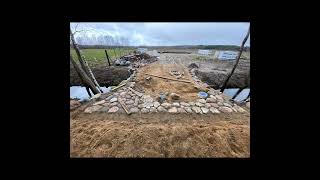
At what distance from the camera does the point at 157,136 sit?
2824 mm

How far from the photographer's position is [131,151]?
247 cm

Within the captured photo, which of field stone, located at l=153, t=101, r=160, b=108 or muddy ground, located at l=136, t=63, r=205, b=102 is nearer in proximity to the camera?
field stone, located at l=153, t=101, r=160, b=108

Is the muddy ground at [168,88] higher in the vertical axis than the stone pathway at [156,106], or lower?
higher

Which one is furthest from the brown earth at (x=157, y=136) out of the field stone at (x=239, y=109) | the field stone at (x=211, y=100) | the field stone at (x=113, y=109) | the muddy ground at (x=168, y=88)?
the muddy ground at (x=168, y=88)

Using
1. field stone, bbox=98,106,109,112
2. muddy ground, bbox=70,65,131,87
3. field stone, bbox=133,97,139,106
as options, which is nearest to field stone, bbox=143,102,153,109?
field stone, bbox=133,97,139,106

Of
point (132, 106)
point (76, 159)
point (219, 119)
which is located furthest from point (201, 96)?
point (76, 159)

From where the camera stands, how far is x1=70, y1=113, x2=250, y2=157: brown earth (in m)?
2.50

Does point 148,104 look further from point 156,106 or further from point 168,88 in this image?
point 168,88

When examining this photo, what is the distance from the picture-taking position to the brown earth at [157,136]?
8.21 feet

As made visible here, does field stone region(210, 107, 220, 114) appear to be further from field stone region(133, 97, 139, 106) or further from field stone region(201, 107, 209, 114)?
field stone region(133, 97, 139, 106)

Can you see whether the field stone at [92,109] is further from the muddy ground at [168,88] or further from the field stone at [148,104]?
the muddy ground at [168,88]

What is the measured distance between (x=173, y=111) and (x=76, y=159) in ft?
8.24

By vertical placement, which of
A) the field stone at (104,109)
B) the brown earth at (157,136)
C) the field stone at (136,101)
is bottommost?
the brown earth at (157,136)

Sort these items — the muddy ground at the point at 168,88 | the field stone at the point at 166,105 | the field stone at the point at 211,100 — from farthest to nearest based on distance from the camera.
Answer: the muddy ground at the point at 168,88 < the field stone at the point at 211,100 < the field stone at the point at 166,105
